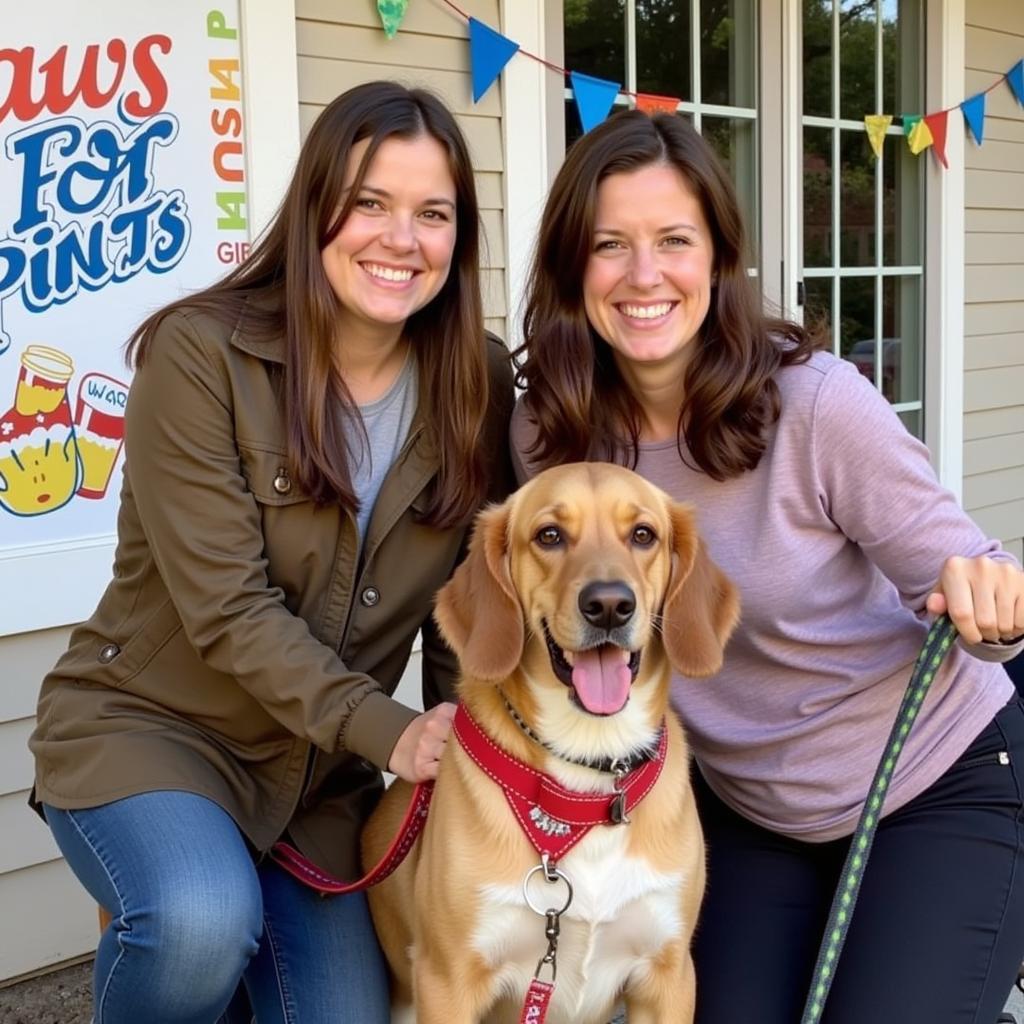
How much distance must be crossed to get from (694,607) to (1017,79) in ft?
16.4

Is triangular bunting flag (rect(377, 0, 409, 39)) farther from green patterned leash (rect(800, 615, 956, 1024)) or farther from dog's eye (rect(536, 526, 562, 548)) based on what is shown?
green patterned leash (rect(800, 615, 956, 1024))

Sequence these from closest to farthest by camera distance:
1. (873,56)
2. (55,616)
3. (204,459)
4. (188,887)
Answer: (188,887), (204,459), (55,616), (873,56)

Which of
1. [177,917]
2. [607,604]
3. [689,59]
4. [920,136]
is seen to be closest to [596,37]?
[689,59]

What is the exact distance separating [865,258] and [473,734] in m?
4.47

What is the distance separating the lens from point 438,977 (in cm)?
207

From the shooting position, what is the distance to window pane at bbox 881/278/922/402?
6.04 metres

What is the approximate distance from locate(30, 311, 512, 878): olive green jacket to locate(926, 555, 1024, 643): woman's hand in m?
0.94

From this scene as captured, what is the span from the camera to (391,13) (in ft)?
12.0

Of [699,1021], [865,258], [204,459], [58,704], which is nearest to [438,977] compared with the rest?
[699,1021]

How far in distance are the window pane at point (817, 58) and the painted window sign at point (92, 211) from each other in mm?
2991

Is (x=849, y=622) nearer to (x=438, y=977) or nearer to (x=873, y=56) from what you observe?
(x=438, y=977)

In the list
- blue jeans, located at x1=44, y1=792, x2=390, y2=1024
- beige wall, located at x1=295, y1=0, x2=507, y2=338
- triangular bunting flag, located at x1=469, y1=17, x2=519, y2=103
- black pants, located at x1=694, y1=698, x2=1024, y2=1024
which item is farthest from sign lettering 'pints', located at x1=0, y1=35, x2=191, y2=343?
black pants, located at x1=694, y1=698, x2=1024, y2=1024

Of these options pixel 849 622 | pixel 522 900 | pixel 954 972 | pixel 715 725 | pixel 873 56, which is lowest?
pixel 954 972

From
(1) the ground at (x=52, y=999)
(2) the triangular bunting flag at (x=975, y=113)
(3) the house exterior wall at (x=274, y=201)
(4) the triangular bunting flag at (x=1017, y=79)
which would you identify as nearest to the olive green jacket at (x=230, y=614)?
(3) the house exterior wall at (x=274, y=201)
